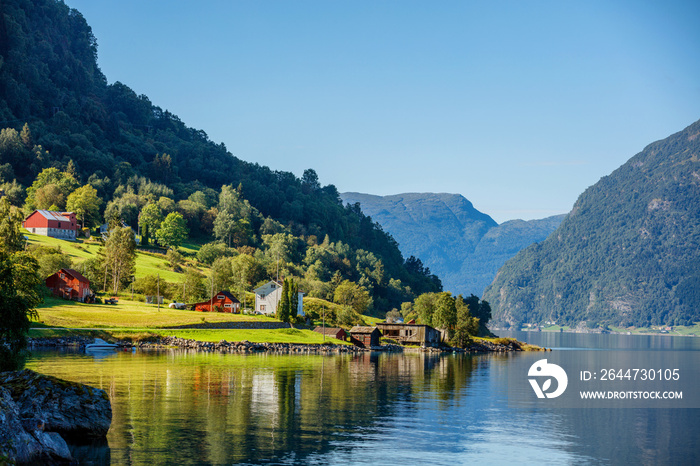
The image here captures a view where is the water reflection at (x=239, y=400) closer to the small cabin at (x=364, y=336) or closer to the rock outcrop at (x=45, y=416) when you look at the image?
the rock outcrop at (x=45, y=416)

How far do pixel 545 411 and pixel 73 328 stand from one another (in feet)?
239

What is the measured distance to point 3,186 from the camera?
191375mm

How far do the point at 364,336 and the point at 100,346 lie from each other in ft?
195

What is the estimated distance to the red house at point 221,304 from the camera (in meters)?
138

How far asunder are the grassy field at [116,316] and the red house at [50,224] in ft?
166

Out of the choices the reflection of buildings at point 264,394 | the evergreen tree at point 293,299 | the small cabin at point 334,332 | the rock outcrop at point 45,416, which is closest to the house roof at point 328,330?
the small cabin at point 334,332

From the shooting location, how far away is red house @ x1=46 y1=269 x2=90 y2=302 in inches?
4783

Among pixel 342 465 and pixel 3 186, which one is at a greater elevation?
pixel 3 186

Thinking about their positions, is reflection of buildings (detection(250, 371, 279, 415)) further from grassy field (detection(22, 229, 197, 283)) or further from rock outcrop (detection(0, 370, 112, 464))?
grassy field (detection(22, 229, 197, 283))

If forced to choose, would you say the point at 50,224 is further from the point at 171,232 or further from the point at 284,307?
the point at 284,307

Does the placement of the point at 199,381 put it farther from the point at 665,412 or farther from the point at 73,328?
the point at 73,328

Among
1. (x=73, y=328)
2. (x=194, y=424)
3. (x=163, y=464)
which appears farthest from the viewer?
(x=73, y=328)

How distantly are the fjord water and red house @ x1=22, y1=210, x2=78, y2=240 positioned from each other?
10374 cm

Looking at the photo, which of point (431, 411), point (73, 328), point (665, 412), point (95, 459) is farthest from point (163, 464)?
point (73, 328)
